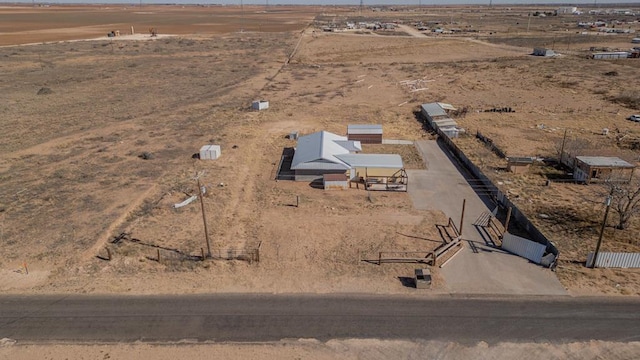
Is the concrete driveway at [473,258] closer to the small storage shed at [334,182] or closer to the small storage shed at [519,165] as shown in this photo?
the small storage shed at [519,165]

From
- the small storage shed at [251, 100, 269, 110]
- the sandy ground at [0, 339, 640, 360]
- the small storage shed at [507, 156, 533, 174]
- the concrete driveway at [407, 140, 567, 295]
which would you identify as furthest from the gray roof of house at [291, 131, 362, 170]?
the sandy ground at [0, 339, 640, 360]

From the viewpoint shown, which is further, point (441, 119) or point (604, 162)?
point (441, 119)

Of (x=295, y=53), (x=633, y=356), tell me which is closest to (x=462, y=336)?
(x=633, y=356)

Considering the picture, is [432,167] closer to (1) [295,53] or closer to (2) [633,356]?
(2) [633,356]

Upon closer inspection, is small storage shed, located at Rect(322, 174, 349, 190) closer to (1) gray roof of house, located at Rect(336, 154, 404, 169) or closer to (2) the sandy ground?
(1) gray roof of house, located at Rect(336, 154, 404, 169)

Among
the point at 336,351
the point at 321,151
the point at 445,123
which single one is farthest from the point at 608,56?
the point at 336,351

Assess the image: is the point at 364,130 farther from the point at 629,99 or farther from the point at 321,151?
the point at 629,99
